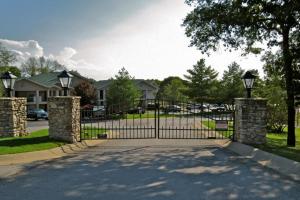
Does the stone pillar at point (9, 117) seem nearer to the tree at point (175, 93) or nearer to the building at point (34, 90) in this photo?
the building at point (34, 90)

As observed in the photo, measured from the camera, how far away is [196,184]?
7656 mm

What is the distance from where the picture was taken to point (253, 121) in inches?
563

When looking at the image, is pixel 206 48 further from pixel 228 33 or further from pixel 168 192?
pixel 168 192

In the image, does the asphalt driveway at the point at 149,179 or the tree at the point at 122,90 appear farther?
the tree at the point at 122,90

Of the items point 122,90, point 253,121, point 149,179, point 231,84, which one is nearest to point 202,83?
point 231,84

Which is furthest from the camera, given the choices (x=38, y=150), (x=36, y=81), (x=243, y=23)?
(x=36, y=81)

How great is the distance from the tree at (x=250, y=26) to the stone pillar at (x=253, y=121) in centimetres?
269

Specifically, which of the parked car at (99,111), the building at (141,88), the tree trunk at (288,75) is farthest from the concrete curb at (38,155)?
the building at (141,88)

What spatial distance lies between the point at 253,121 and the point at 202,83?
4427 centimetres

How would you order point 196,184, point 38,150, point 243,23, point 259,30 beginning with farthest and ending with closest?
1. point 259,30
2. point 243,23
3. point 38,150
4. point 196,184

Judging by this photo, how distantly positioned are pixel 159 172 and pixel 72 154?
435 cm

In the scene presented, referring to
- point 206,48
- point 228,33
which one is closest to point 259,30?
point 228,33

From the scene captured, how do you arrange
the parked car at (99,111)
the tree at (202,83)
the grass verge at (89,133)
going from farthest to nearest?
1. the tree at (202,83)
2. the parked car at (99,111)
3. the grass verge at (89,133)

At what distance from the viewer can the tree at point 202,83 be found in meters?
57.6
